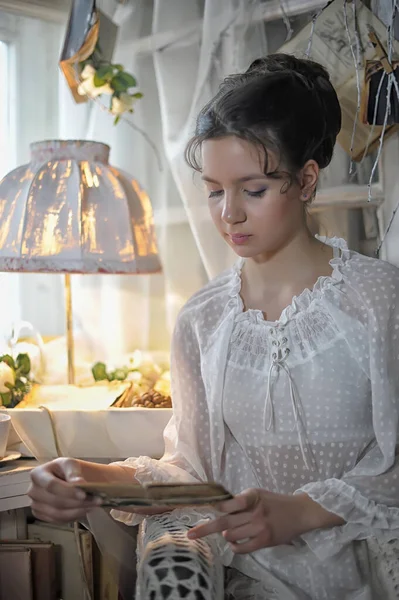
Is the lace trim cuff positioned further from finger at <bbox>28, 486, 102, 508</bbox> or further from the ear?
the ear

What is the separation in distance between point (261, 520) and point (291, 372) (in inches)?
10.1

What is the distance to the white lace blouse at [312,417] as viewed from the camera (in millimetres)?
1126

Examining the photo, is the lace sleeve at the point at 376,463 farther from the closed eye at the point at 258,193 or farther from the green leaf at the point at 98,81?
the green leaf at the point at 98,81

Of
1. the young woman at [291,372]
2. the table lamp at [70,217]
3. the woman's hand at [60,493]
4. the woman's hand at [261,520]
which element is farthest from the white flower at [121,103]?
the woman's hand at [261,520]

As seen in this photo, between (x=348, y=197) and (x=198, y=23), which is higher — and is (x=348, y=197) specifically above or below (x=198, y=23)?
below

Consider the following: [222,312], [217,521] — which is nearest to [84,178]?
[222,312]

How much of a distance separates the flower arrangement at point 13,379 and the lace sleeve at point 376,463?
78 centimetres

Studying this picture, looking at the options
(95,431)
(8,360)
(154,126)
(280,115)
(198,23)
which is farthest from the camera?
(154,126)

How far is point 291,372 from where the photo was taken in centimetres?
121

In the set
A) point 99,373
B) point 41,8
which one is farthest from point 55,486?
point 41,8

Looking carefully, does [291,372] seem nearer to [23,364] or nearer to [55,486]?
[55,486]

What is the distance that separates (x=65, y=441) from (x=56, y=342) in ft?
2.01

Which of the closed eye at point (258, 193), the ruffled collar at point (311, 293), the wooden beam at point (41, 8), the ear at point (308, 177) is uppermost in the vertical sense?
the wooden beam at point (41, 8)

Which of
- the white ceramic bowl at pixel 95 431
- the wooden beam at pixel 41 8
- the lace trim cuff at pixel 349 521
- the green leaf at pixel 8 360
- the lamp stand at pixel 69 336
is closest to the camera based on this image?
the lace trim cuff at pixel 349 521
